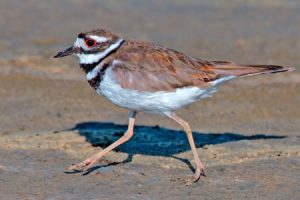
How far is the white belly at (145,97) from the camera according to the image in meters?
7.46

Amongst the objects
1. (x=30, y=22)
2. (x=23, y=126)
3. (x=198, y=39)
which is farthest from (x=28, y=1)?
(x=23, y=126)

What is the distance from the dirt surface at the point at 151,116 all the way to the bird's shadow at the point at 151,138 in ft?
0.05

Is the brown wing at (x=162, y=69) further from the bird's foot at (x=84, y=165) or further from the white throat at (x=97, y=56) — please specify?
the bird's foot at (x=84, y=165)

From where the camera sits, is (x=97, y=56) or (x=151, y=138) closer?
(x=97, y=56)

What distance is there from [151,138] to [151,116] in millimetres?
1078

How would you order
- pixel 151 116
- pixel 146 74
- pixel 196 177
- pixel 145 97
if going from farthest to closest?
pixel 151 116
pixel 146 74
pixel 145 97
pixel 196 177

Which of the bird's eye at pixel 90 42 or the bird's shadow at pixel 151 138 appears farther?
the bird's shadow at pixel 151 138

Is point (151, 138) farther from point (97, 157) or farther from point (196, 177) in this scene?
point (196, 177)

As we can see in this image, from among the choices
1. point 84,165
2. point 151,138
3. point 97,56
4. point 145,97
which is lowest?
point 84,165

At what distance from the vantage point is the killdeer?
748 centimetres

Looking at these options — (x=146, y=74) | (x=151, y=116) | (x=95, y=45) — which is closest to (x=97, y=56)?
(x=95, y=45)

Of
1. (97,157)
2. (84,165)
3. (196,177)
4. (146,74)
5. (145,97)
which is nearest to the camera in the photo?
(196,177)

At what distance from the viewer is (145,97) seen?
750 cm

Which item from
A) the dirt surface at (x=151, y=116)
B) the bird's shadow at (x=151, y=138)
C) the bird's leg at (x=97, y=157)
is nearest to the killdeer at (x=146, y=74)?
the bird's leg at (x=97, y=157)
